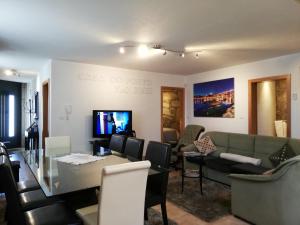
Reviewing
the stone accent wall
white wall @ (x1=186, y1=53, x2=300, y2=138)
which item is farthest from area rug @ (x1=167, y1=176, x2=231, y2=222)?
the stone accent wall

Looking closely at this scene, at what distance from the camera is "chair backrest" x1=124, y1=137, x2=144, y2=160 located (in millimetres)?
2852

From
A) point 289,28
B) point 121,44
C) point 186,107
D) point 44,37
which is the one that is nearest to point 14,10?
point 44,37

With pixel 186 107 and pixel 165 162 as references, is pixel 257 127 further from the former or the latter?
pixel 165 162

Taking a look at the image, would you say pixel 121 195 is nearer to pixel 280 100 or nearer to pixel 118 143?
pixel 118 143

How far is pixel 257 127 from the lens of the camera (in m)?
5.20

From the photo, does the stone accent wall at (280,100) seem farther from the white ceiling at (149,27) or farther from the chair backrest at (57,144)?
the chair backrest at (57,144)

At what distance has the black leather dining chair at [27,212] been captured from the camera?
143 centimetres

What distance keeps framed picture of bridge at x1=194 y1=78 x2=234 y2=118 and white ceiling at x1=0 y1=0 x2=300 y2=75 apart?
1255 millimetres

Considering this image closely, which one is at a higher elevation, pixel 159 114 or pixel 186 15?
pixel 186 15

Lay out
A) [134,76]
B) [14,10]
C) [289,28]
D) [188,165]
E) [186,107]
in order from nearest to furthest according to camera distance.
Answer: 1. [14,10]
2. [289,28]
3. [188,165]
4. [134,76]
5. [186,107]


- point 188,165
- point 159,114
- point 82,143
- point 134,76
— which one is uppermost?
point 134,76

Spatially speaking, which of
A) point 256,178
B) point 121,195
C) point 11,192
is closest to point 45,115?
point 11,192

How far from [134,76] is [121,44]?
7.10 feet

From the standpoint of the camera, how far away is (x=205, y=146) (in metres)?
4.48
